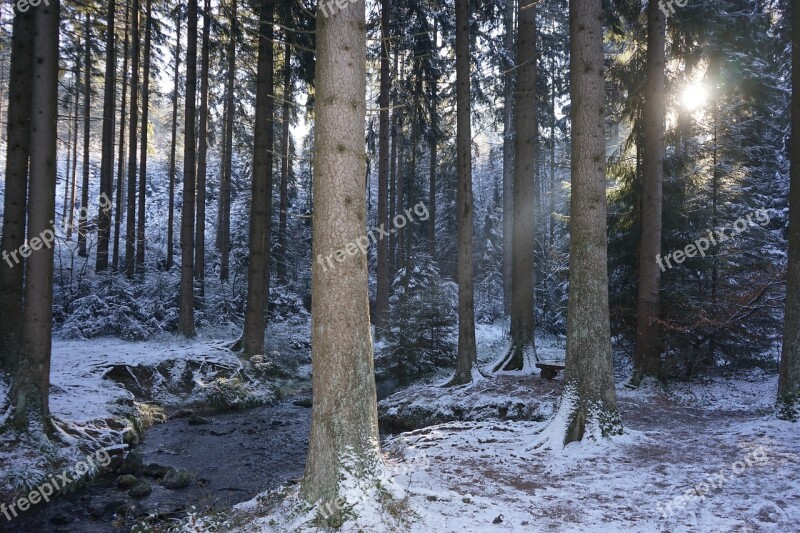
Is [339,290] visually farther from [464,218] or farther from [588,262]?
[464,218]

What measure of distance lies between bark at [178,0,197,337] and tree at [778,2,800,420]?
603 inches

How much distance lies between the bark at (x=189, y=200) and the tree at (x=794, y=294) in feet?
50.2

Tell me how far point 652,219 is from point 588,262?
5.42 metres

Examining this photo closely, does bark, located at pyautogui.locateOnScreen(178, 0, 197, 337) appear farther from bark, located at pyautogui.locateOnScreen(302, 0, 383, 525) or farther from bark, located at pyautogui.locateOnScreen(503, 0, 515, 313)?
bark, located at pyautogui.locateOnScreen(302, 0, 383, 525)

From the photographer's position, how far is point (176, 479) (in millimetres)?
7309

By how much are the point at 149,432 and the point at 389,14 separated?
14744 millimetres

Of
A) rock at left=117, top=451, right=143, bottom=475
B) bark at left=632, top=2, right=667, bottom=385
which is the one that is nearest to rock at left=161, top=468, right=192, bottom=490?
rock at left=117, top=451, right=143, bottom=475

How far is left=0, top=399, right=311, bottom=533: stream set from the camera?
6051 mm

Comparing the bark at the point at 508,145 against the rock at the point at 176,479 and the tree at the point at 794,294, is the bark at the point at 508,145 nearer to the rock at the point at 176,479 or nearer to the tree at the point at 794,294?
the tree at the point at 794,294

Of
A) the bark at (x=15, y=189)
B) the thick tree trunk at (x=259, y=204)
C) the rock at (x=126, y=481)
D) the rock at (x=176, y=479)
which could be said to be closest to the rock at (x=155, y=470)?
the rock at (x=176, y=479)

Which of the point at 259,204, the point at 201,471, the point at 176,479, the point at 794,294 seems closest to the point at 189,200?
the point at 259,204

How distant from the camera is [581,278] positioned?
673cm

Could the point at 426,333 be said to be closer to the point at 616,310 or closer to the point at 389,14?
the point at 616,310

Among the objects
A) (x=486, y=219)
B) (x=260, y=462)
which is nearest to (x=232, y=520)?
(x=260, y=462)
